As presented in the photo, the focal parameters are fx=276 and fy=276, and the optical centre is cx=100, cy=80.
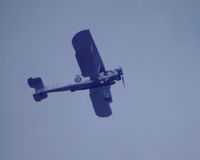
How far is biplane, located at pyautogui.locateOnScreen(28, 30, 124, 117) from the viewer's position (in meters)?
14.2

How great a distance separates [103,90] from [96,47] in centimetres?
251

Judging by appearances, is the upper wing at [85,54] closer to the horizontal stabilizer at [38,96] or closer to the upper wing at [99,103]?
the upper wing at [99,103]

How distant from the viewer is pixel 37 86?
1638 centimetres

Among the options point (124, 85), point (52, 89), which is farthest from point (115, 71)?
point (52, 89)

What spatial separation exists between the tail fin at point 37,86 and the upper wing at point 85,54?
3.06 m

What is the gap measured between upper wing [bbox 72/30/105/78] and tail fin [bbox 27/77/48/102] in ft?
10.0

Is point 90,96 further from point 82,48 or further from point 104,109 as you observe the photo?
point 82,48

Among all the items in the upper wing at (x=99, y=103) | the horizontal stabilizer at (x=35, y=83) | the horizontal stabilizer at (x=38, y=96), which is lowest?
the upper wing at (x=99, y=103)

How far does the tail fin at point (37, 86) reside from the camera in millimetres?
16141

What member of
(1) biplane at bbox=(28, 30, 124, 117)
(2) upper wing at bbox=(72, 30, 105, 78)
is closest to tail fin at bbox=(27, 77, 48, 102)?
(1) biplane at bbox=(28, 30, 124, 117)

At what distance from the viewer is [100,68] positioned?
53.3 feet

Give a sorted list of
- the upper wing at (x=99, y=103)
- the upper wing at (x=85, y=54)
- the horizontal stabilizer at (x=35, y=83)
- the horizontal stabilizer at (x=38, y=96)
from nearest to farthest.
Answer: the upper wing at (x=85, y=54), the horizontal stabilizer at (x=38, y=96), the horizontal stabilizer at (x=35, y=83), the upper wing at (x=99, y=103)

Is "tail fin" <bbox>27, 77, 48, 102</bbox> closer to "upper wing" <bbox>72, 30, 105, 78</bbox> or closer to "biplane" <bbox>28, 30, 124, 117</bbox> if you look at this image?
"biplane" <bbox>28, 30, 124, 117</bbox>

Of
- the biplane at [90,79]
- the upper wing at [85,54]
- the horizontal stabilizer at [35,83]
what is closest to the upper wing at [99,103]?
the biplane at [90,79]
